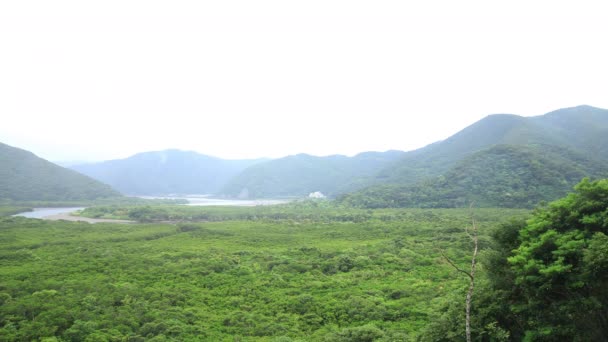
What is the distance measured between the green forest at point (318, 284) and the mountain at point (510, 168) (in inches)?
1698

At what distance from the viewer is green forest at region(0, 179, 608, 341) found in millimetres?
11648

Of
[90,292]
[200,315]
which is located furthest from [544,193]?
[90,292]

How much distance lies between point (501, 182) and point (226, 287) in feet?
277

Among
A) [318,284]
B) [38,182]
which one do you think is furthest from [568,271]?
[38,182]

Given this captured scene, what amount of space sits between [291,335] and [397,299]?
8.27m

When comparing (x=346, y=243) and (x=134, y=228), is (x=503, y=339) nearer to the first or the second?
(x=346, y=243)

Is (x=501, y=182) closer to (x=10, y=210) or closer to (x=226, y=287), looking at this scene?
(x=226, y=287)

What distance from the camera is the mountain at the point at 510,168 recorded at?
279ft

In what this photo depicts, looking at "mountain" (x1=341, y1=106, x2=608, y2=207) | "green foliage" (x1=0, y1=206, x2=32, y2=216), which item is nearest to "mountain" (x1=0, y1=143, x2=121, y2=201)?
"green foliage" (x1=0, y1=206, x2=32, y2=216)

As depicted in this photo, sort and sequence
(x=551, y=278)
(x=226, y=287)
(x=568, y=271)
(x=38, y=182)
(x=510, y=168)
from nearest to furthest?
1. (x=568, y=271)
2. (x=551, y=278)
3. (x=226, y=287)
4. (x=510, y=168)
5. (x=38, y=182)

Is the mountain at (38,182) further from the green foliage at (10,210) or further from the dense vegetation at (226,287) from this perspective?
the dense vegetation at (226,287)

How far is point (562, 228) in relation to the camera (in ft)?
42.3

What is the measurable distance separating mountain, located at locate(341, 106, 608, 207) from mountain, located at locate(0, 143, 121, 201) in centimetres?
10504

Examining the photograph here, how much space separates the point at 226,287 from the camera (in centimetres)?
2819
